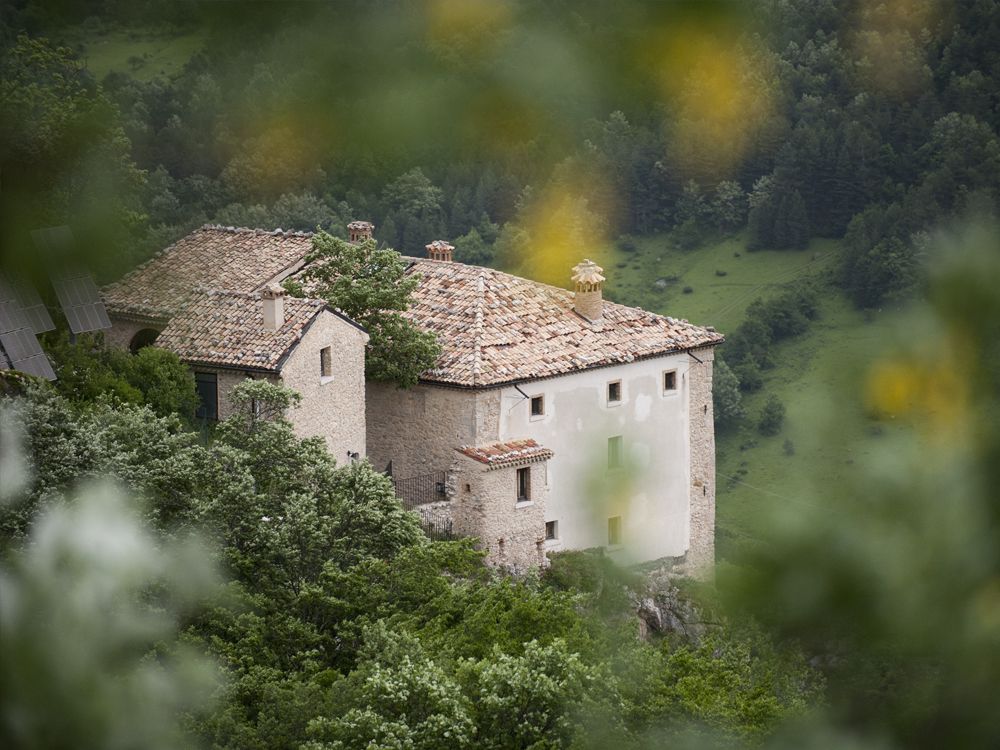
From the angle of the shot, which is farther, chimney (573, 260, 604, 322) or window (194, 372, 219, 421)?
chimney (573, 260, 604, 322)

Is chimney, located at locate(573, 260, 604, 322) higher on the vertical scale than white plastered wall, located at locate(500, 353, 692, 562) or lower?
higher

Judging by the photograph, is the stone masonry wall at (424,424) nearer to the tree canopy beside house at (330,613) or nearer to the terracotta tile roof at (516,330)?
the terracotta tile roof at (516,330)

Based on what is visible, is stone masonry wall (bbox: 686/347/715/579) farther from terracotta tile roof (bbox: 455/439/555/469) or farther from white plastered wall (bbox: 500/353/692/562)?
terracotta tile roof (bbox: 455/439/555/469)

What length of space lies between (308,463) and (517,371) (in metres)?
6.25

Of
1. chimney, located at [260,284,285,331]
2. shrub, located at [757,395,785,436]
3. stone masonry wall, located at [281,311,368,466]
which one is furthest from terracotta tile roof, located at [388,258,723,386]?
shrub, located at [757,395,785,436]

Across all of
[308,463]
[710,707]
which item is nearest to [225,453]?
[308,463]

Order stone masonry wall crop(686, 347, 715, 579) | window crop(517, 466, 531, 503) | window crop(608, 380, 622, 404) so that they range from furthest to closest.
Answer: stone masonry wall crop(686, 347, 715, 579), window crop(608, 380, 622, 404), window crop(517, 466, 531, 503)

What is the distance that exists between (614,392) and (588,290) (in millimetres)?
2357

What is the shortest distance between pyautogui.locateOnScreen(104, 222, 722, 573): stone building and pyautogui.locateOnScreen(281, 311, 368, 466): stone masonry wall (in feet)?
0.10

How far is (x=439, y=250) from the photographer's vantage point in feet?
115

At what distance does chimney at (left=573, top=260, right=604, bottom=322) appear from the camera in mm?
32906

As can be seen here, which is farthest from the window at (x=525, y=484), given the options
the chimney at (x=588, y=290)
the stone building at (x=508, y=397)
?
the chimney at (x=588, y=290)

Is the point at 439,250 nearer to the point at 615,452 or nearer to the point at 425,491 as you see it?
the point at 615,452

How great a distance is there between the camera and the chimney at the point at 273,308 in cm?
2878
